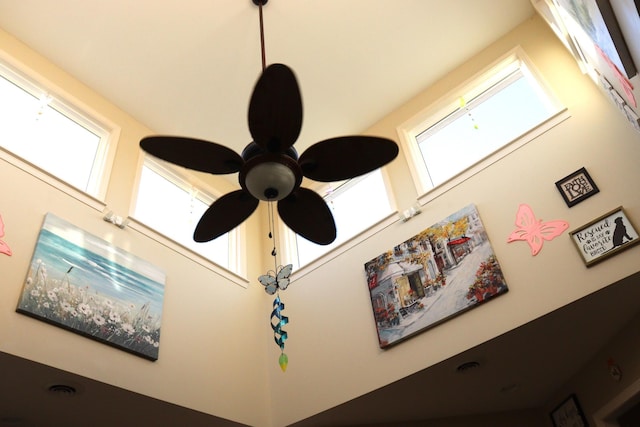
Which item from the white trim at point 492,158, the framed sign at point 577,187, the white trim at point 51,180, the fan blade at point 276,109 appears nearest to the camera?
the fan blade at point 276,109

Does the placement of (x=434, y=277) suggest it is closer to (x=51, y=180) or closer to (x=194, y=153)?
(x=194, y=153)

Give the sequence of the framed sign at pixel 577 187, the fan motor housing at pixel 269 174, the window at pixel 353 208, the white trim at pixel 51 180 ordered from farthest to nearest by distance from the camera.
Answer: the window at pixel 353 208 → the white trim at pixel 51 180 → the framed sign at pixel 577 187 → the fan motor housing at pixel 269 174

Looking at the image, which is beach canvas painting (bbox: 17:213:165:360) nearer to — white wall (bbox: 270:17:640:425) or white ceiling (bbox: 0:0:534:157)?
white wall (bbox: 270:17:640:425)

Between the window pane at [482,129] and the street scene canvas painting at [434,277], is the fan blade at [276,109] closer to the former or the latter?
the street scene canvas painting at [434,277]

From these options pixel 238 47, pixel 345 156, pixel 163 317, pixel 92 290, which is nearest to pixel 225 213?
pixel 345 156

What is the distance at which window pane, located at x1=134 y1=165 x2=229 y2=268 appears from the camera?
15.4ft

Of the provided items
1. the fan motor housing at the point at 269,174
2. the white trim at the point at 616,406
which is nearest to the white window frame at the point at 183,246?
the fan motor housing at the point at 269,174

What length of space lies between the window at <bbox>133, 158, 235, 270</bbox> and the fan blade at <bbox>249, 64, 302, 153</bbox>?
2383 millimetres

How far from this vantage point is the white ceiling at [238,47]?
4.24m

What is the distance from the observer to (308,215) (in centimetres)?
286

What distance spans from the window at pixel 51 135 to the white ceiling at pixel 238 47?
39 cm

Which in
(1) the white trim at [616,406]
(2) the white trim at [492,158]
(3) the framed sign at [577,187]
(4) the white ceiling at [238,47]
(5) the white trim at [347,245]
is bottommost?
(1) the white trim at [616,406]

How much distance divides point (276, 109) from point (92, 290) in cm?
218

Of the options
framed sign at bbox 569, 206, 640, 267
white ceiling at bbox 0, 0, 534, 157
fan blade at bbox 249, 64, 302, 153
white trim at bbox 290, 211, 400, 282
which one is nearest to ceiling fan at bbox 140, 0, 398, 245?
fan blade at bbox 249, 64, 302, 153
